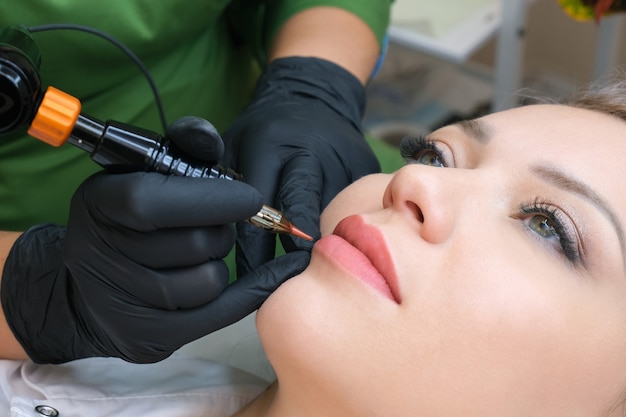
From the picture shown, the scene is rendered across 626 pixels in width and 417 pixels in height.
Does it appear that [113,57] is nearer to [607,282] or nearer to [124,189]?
[124,189]

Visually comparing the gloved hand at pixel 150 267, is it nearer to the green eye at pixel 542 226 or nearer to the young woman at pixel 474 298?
the young woman at pixel 474 298

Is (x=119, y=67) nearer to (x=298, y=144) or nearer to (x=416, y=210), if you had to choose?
(x=298, y=144)

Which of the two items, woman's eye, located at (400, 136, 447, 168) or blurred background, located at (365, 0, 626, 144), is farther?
blurred background, located at (365, 0, 626, 144)

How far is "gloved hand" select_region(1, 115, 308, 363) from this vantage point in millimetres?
726

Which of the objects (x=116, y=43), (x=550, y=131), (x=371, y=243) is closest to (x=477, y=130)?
(x=550, y=131)

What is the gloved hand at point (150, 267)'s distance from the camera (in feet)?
2.38

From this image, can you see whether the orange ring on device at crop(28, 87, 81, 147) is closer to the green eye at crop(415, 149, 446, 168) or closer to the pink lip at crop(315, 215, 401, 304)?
the pink lip at crop(315, 215, 401, 304)

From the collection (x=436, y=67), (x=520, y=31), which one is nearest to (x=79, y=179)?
(x=520, y=31)

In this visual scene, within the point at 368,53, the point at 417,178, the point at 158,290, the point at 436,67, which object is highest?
the point at 436,67

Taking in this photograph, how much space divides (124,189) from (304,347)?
0.26 meters

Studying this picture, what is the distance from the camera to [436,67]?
2717 mm

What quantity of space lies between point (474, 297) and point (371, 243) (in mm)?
Result: 131

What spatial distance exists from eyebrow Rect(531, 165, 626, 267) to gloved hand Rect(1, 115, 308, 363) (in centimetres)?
31

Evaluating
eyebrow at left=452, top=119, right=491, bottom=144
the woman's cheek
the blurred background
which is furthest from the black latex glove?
the blurred background
